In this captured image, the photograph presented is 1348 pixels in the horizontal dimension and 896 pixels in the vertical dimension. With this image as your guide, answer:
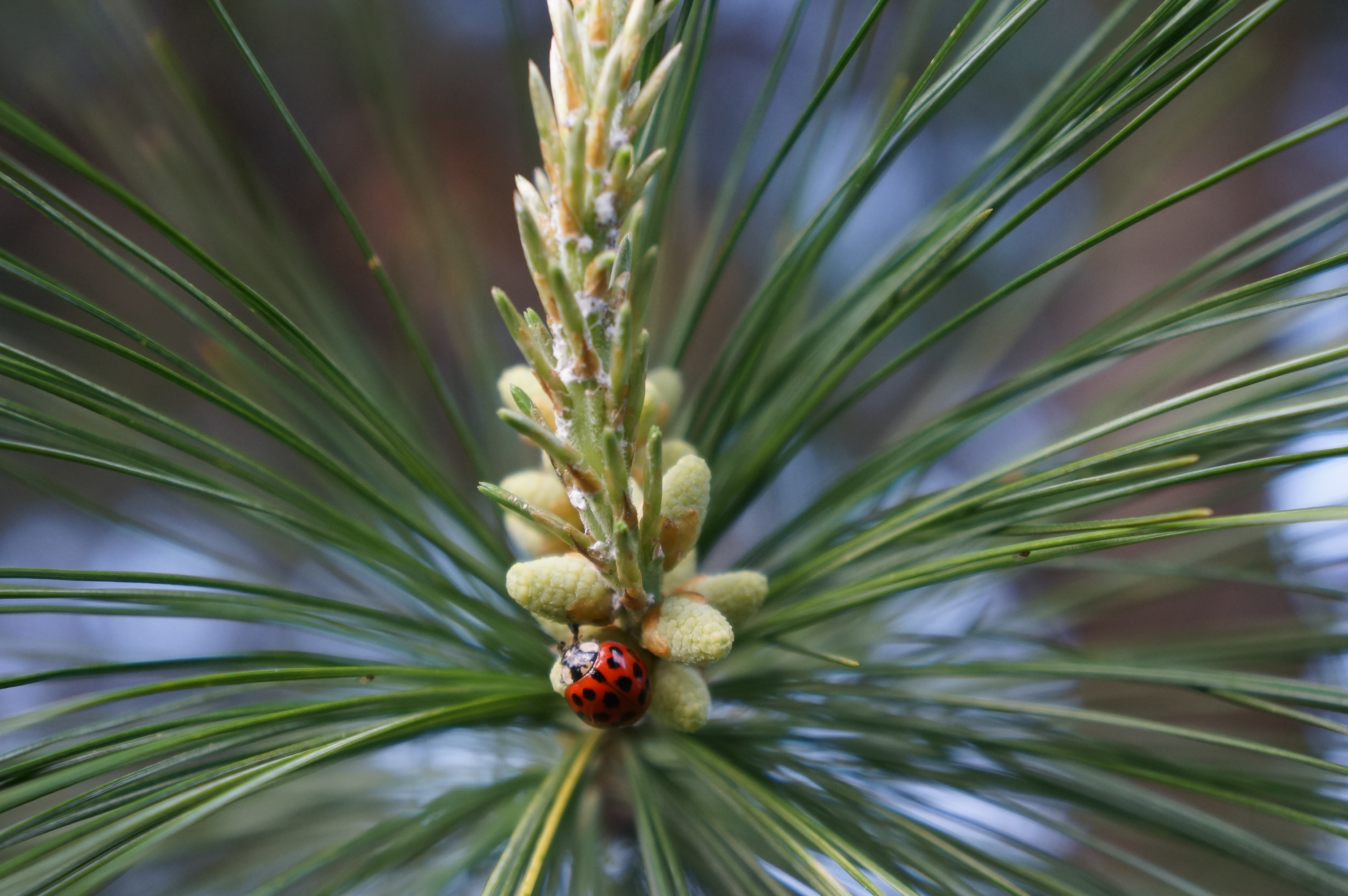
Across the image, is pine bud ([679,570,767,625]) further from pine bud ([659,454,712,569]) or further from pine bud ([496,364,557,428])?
pine bud ([496,364,557,428])

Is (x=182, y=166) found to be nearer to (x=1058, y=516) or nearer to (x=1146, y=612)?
(x=1058, y=516)

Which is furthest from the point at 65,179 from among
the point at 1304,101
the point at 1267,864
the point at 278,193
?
the point at 1304,101

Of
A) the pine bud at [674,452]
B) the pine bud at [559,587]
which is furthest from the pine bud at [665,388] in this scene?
the pine bud at [559,587]

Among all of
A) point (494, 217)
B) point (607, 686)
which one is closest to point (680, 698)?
point (607, 686)

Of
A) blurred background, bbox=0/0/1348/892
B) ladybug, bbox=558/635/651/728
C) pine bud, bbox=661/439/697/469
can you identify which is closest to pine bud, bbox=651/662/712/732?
ladybug, bbox=558/635/651/728

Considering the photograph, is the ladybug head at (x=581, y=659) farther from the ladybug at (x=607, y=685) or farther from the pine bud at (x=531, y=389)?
the pine bud at (x=531, y=389)

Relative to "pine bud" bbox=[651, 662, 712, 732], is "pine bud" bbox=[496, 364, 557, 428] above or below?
above
